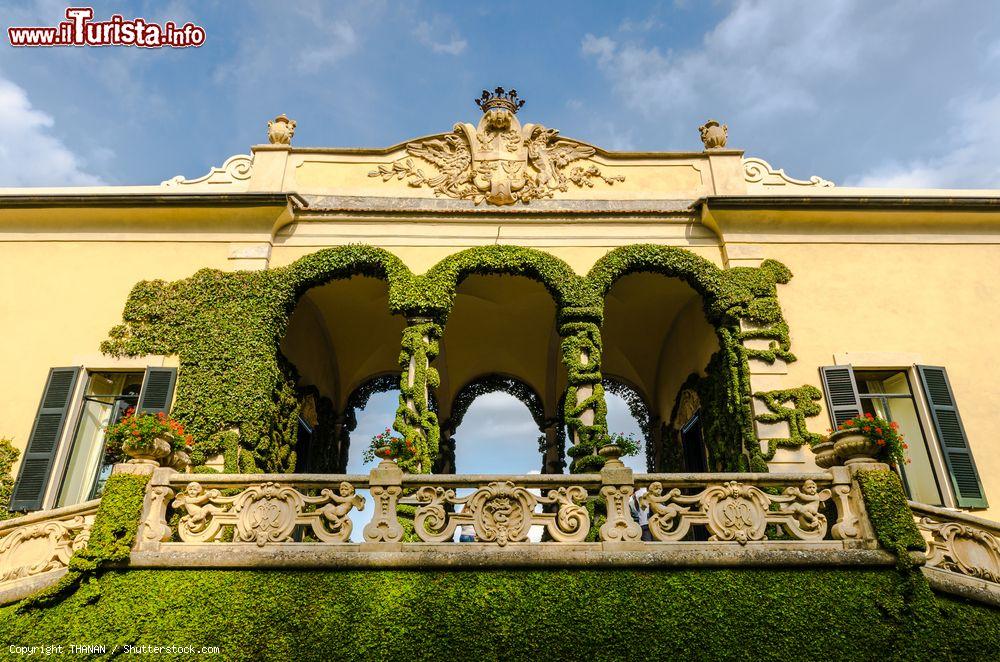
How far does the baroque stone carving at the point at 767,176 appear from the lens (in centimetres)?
1170

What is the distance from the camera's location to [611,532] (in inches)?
262

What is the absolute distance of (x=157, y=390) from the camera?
9586 millimetres

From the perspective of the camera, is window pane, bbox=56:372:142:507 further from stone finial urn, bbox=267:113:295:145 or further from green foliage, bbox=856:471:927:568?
green foliage, bbox=856:471:927:568

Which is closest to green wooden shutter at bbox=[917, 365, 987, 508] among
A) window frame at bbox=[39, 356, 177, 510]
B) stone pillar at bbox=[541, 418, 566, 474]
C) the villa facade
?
the villa facade

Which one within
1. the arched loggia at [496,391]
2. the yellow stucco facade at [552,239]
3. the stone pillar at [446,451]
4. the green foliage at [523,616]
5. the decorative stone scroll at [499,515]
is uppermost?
the yellow stucco facade at [552,239]

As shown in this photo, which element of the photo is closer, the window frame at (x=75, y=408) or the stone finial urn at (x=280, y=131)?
the window frame at (x=75, y=408)

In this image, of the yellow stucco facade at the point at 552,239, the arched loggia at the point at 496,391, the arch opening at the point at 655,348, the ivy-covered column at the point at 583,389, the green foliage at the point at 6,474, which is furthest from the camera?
the arched loggia at the point at 496,391

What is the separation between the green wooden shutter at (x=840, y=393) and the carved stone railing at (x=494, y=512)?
8.92 ft

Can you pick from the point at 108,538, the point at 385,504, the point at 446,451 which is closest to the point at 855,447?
the point at 385,504

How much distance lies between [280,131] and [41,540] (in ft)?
26.7

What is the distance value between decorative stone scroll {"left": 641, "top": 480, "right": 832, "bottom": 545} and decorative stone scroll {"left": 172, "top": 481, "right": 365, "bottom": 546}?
11.0 feet

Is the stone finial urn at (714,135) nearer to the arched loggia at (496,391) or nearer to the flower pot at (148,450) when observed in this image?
the arched loggia at (496,391)

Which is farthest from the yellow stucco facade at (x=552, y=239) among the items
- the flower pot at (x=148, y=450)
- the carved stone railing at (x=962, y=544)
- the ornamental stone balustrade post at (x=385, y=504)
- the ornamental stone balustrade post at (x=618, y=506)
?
the ornamental stone balustrade post at (x=385, y=504)

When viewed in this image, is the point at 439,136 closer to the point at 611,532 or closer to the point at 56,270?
the point at 56,270
